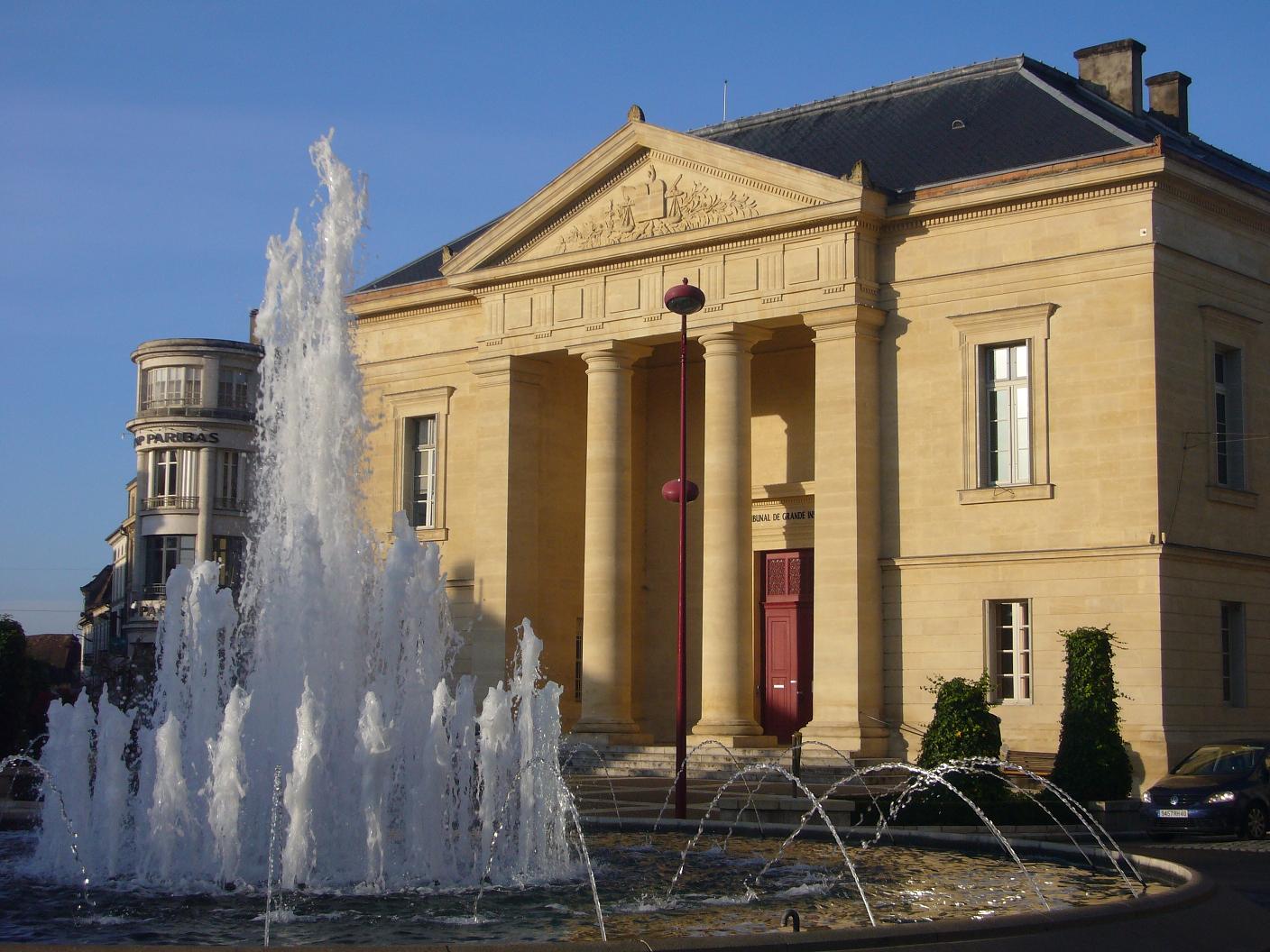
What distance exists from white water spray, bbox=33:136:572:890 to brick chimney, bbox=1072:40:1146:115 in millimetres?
23118

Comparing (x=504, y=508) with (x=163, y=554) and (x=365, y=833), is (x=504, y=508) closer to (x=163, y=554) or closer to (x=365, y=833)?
(x=365, y=833)

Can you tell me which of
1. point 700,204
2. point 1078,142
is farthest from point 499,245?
point 1078,142

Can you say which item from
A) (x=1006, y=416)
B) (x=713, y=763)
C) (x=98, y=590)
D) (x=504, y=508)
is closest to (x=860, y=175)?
(x=1006, y=416)

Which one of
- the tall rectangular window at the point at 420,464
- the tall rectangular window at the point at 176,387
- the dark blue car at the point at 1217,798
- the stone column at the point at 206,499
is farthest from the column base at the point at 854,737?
the tall rectangular window at the point at 176,387

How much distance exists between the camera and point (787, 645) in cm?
3775

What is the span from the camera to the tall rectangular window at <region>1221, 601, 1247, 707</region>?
104 ft

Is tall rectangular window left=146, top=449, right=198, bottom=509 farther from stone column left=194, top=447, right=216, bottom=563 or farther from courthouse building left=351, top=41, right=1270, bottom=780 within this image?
courthouse building left=351, top=41, right=1270, bottom=780

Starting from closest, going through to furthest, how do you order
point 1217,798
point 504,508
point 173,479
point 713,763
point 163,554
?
1. point 1217,798
2. point 713,763
3. point 504,508
4. point 163,554
5. point 173,479

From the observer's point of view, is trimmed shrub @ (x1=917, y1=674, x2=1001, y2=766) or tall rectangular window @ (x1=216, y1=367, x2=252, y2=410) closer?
trimmed shrub @ (x1=917, y1=674, x2=1001, y2=766)


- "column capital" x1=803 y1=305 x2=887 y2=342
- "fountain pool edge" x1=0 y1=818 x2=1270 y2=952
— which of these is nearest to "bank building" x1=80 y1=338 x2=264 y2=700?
"column capital" x1=803 y1=305 x2=887 y2=342

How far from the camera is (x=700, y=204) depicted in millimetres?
36000

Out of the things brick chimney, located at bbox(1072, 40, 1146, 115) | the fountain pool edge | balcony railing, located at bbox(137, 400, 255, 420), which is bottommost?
the fountain pool edge

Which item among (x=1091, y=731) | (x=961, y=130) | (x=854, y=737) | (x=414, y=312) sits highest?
(x=961, y=130)

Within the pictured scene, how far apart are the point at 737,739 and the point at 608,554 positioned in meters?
5.57
